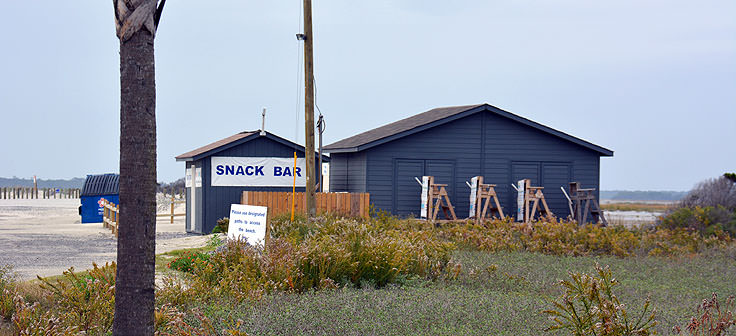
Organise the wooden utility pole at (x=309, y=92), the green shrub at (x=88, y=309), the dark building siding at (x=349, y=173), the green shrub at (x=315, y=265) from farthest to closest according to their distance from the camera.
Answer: the dark building siding at (x=349, y=173) < the wooden utility pole at (x=309, y=92) < the green shrub at (x=315, y=265) < the green shrub at (x=88, y=309)

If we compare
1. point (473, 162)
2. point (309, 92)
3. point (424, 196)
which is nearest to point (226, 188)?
point (424, 196)

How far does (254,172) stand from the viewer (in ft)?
82.1

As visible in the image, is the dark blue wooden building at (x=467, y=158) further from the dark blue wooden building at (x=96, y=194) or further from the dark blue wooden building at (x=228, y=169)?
the dark blue wooden building at (x=96, y=194)

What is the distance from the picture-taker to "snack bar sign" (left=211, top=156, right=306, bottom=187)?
24656 mm

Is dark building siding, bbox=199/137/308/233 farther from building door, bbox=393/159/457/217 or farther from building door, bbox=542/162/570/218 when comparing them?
building door, bbox=542/162/570/218

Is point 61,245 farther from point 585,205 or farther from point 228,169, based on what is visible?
point 585,205

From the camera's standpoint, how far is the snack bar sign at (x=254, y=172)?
24.7m

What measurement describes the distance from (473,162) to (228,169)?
8087 millimetres

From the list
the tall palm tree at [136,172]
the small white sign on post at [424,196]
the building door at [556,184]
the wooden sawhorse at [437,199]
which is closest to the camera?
the tall palm tree at [136,172]

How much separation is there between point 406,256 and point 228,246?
2.67 m

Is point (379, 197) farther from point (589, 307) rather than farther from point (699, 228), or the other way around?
point (589, 307)

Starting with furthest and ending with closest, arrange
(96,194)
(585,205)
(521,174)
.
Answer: (96,194)
(521,174)
(585,205)

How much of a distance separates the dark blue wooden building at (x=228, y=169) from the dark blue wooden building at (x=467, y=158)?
89.2 inches

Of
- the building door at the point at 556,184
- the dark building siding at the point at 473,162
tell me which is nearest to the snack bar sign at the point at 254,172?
the dark building siding at the point at 473,162
